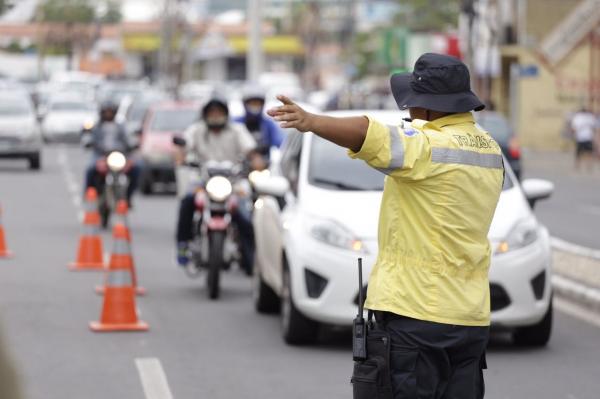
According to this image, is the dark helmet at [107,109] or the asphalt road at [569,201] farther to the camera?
the asphalt road at [569,201]

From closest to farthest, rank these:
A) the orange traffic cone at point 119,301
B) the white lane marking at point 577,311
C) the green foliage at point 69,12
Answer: the orange traffic cone at point 119,301
the white lane marking at point 577,311
the green foliage at point 69,12

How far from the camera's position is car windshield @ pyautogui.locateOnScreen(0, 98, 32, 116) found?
3456cm

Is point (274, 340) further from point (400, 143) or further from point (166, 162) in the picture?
point (166, 162)

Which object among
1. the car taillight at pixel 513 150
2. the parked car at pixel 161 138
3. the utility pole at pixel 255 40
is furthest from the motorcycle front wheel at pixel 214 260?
the utility pole at pixel 255 40

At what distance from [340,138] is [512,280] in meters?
5.27

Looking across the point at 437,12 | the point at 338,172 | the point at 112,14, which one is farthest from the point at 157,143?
the point at 112,14

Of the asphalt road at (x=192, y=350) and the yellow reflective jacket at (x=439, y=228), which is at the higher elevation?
the yellow reflective jacket at (x=439, y=228)

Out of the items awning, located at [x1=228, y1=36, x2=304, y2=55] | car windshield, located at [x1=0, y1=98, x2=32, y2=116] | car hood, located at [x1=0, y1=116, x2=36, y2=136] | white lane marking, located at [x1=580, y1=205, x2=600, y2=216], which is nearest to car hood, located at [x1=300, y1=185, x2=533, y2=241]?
white lane marking, located at [x1=580, y1=205, x2=600, y2=216]

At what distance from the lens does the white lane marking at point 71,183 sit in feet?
78.0

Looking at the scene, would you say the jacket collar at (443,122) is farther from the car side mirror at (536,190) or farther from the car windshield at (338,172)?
the car side mirror at (536,190)

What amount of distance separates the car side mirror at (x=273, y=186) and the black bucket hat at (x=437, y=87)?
5.60 meters

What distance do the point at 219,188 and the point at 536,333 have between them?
3671 mm

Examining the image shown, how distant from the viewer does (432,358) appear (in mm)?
5227

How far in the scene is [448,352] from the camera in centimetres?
526
